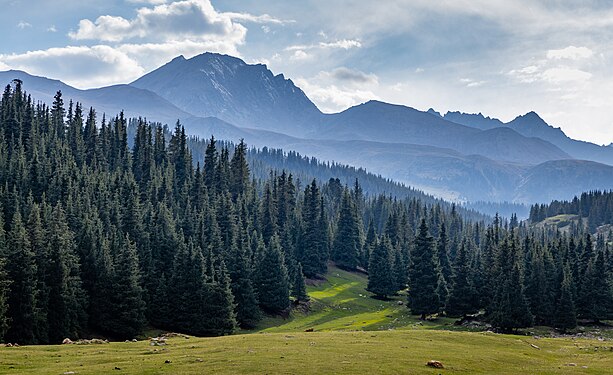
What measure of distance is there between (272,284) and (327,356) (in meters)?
60.4

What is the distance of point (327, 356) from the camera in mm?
41281

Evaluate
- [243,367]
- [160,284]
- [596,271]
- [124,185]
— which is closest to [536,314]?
[596,271]

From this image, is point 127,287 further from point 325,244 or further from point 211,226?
point 325,244

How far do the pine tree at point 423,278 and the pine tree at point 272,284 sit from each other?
22925 mm

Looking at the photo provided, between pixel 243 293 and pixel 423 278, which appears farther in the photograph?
pixel 423 278

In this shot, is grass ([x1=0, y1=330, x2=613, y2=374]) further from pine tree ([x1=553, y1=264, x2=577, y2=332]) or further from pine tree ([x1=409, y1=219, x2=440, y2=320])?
pine tree ([x1=409, y1=219, x2=440, y2=320])

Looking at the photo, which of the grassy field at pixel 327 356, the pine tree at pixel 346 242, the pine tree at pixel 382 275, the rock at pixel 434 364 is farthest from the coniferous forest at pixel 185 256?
the rock at pixel 434 364

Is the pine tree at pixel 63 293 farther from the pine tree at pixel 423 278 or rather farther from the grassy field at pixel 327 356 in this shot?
the pine tree at pixel 423 278

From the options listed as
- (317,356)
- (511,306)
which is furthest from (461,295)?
(317,356)

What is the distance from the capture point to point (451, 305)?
316ft

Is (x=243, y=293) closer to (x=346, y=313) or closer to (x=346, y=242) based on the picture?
(x=346, y=313)

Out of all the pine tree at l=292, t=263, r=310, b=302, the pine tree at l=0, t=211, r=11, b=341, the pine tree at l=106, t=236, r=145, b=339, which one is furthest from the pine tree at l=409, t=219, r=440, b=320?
the pine tree at l=0, t=211, r=11, b=341

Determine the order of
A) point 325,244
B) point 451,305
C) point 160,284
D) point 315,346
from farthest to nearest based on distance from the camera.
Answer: point 325,244, point 451,305, point 160,284, point 315,346

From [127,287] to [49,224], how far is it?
14814 millimetres
